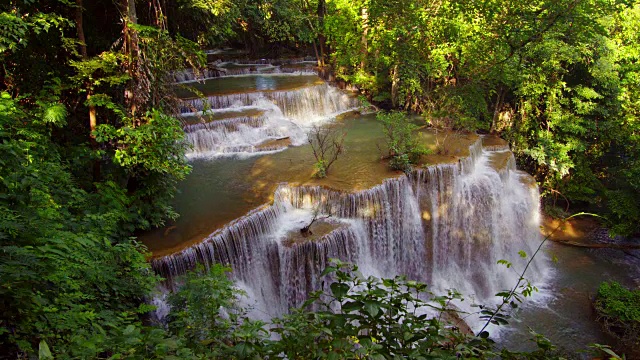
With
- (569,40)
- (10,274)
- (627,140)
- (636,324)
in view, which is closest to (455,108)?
(569,40)

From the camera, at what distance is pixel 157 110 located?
6.05 metres

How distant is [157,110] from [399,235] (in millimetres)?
5711

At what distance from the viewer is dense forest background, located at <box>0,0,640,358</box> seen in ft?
9.45

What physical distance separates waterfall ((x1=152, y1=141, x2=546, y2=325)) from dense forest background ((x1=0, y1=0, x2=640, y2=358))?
150cm

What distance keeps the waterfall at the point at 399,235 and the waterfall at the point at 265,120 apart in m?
3.43

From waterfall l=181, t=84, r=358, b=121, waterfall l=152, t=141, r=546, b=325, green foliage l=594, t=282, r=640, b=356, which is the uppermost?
waterfall l=181, t=84, r=358, b=121

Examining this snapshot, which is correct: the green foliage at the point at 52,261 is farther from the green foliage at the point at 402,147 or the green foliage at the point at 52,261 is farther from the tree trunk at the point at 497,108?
the tree trunk at the point at 497,108

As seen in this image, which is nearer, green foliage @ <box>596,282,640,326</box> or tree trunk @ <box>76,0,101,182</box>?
tree trunk @ <box>76,0,101,182</box>

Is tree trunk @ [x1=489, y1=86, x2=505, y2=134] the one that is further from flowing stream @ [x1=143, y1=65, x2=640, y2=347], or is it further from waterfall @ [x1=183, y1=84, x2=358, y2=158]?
waterfall @ [x1=183, y1=84, x2=358, y2=158]

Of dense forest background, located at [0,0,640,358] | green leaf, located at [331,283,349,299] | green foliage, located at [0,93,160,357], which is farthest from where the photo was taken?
dense forest background, located at [0,0,640,358]

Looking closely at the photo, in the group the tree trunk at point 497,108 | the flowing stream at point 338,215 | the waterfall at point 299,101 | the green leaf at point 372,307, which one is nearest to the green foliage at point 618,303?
the flowing stream at point 338,215

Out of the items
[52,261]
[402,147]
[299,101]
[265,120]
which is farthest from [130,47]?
[299,101]

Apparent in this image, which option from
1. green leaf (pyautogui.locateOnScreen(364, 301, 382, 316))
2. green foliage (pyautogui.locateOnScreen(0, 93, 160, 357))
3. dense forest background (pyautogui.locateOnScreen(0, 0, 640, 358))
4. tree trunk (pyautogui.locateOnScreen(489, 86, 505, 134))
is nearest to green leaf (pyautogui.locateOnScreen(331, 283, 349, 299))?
green leaf (pyautogui.locateOnScreen(364, 301, 382, 316))

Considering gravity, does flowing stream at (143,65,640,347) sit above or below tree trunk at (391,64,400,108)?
below
